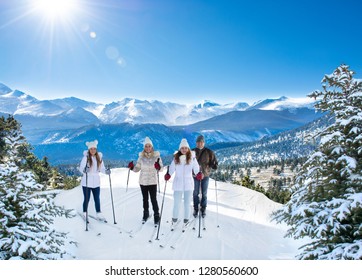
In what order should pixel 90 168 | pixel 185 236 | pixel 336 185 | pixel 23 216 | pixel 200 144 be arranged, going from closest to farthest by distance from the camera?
pixel 23 216 < pixel 336 185 < pixel 185 236 < pixel 90 168 < pixel 200 144

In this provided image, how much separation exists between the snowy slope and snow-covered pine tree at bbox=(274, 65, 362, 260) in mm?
2352

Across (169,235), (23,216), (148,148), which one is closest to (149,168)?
(148,148)

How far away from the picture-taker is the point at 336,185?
Answer: 5.27m

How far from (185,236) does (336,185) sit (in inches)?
166

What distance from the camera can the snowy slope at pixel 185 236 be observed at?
6.86m

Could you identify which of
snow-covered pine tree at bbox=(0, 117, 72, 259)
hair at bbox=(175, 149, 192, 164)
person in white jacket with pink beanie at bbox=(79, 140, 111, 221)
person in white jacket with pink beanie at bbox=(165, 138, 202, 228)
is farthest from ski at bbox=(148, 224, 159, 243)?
snow-covered pine tree at bbox=(0, 117, 72, 259)

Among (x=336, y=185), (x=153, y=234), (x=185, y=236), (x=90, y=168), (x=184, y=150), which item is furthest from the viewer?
(x=90, y=168)

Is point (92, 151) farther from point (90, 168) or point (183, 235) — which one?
point (183, 235)

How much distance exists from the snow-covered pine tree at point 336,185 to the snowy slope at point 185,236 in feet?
7.72

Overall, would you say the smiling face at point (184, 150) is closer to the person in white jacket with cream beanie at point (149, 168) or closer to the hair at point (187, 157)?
the hair at point (187, 157)

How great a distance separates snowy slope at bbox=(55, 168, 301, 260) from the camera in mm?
6863

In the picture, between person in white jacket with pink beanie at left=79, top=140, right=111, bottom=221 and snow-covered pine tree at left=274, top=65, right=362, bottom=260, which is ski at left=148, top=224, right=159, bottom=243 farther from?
snow-covered pine tree at left=274, top=65, right=362, bottom=260

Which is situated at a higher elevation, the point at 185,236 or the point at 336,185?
the point at 336,185
